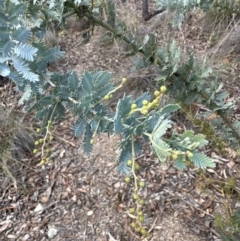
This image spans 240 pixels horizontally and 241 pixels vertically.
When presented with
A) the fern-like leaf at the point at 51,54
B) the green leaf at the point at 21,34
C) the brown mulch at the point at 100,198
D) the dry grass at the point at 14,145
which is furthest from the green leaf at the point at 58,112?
the dry grass at the point at 14,145

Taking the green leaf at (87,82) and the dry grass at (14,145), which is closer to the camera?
the green leaf at (87,82)

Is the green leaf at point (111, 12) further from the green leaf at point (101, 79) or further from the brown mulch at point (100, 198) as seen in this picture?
the brown mulch at point (100, 198)

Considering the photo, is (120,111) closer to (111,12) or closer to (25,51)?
(25,51)

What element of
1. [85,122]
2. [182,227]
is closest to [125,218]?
[182,227]

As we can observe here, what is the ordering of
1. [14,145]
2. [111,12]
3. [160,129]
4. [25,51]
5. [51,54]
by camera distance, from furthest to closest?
[14,145]
[111,12]
[51,54]
[25,51]
[160,129]

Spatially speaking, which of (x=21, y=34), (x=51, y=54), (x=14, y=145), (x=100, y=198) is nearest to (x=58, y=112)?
(x=51, y=54)

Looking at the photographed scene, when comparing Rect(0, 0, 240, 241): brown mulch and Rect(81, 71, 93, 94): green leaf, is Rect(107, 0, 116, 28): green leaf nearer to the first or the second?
Rect(81, 71, 93, 94): green leaf

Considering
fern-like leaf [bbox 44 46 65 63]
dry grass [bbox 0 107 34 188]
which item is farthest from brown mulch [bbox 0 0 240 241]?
fern-like leaf [bbox 44 46 65 63]

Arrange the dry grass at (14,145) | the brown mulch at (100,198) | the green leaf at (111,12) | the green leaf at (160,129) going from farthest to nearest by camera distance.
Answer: the dry grass at (14,145) → the brown mulch at (100,198) → the green leaf at (111,12) → the green leaf at (160,129)

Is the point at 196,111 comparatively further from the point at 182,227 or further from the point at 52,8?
the point at 52,8

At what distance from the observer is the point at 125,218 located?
182 centimetres

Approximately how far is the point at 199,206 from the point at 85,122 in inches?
44.9

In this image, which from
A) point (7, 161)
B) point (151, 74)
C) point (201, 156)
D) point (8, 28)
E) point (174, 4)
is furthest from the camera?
point (151, 74)

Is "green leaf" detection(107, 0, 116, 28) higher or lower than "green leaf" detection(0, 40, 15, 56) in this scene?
lower
